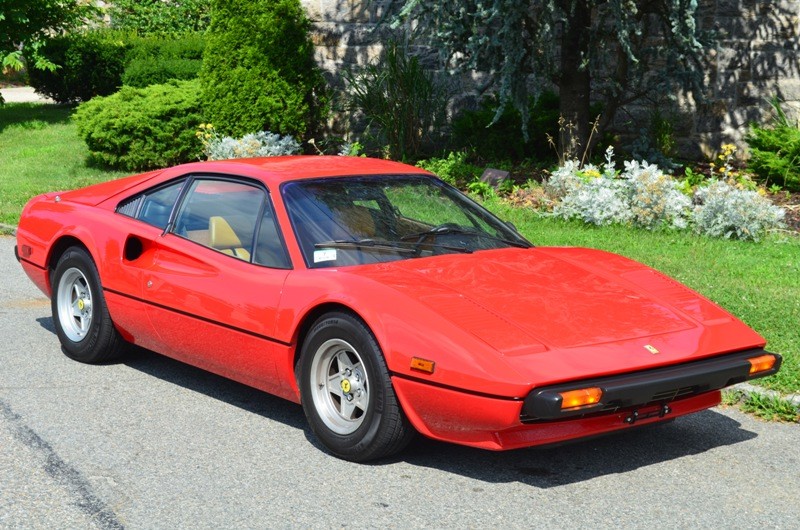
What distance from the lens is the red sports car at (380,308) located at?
4.63 meters

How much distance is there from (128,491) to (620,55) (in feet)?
33.4

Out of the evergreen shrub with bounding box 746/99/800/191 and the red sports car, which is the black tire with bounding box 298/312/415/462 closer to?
the red sports car

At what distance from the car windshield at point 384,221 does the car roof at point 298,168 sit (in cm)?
7

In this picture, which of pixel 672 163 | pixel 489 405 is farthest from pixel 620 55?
pixel 489 405

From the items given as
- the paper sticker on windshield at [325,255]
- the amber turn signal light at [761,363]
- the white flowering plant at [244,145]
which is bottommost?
the white flowering plant at [244,145]

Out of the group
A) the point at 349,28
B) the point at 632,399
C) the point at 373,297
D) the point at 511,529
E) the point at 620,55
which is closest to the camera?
the point at 511,529

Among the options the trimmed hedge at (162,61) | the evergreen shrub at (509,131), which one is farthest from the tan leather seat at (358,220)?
the trimmed hedge at (162,61)

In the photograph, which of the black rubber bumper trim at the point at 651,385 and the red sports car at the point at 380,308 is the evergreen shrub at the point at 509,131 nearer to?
the red sports car at the point at 380,308

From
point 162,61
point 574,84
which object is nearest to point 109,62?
point 162,61

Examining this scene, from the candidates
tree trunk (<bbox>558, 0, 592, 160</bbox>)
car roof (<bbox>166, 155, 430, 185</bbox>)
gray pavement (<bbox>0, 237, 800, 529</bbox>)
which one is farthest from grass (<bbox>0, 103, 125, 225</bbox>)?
gray pavement (<bbox>0, 237, 800, 529</bbox>)

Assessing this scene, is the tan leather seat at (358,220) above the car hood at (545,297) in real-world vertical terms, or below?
above

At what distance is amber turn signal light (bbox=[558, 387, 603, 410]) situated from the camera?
4430 mm

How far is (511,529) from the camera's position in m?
4.30

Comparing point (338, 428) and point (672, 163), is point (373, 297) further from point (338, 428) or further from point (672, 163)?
point (672, 163)
